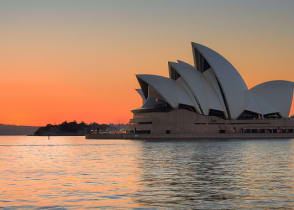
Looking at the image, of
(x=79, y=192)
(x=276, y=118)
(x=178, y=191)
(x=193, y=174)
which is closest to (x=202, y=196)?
(x=178, y=191)

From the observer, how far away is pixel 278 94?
124188mm

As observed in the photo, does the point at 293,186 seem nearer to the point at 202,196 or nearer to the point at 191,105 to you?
the point at 202,196

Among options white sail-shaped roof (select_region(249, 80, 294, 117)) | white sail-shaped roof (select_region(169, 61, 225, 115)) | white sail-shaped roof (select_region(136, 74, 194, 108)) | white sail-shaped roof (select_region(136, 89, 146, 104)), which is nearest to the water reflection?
white sail-shaped roof (select_region(169, 61, 225, 115))

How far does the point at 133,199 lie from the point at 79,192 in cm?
318

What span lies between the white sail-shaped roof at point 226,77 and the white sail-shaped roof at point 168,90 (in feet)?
24.3

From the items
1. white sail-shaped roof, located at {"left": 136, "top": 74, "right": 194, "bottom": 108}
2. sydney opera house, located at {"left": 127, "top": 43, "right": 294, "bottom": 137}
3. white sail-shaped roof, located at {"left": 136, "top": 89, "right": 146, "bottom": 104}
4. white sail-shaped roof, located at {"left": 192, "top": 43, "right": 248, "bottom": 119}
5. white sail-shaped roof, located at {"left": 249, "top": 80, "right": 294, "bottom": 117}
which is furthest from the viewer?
white sail-shaped roof, located at {"left": 136, "top": 89, "right": 146, "bottom": 104}

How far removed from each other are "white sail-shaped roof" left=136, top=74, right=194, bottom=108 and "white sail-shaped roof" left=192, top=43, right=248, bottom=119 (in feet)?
24.3

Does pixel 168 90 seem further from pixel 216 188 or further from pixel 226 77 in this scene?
pixel 216 188

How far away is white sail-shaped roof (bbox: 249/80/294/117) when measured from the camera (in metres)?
124

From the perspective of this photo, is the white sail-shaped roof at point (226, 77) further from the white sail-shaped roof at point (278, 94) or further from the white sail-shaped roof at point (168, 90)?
the white sail-shaped roof at point (278, 94)

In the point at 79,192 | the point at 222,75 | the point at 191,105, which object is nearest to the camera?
the point at 79,192

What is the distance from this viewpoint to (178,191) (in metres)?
21.3

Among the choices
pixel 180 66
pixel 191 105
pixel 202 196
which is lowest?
pixel 202 196

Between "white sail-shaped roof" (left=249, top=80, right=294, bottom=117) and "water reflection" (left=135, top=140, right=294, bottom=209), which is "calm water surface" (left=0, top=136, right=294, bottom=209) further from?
"white sail-shaped roof" (left=249, top=80, right=294, bottom=117)
